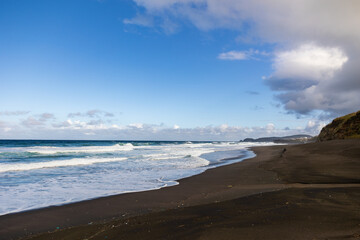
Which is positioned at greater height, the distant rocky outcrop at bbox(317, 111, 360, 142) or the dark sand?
the distant rocky outcrop at bbox(317, 111, 360, 142)

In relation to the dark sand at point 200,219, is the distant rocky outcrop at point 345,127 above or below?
above

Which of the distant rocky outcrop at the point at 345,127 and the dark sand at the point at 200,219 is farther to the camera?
the distant rocky outcrop at the point at 345,127

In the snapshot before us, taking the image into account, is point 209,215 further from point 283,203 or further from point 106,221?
→ point 106,221

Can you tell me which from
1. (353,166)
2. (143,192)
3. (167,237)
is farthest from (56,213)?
(353,166)

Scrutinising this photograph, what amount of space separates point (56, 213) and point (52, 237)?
225 centimetres

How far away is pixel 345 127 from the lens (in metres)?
33.2

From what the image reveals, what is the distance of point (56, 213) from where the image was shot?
7426mm

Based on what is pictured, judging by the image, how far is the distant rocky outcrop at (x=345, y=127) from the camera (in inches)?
1235

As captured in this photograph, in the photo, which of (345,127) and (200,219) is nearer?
(200,219)

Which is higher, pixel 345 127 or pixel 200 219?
pixel 345 127

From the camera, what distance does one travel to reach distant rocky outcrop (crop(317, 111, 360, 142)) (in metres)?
31.4

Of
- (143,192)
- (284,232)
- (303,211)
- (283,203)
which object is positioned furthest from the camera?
(143,192)

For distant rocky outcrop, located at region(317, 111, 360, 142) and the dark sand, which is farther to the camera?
distant rocky outcrop, located at region(317, 111, 360, 142)

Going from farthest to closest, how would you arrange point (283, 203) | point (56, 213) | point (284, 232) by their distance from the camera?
point (56, 213), point (283, 203), point (284, 232)
